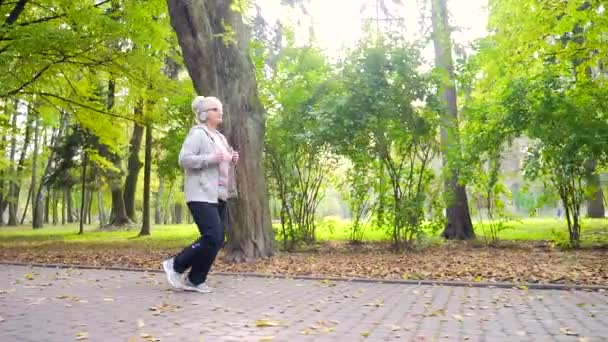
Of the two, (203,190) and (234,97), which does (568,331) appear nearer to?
(203,190)

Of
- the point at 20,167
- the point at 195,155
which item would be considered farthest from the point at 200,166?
the point at 20,167

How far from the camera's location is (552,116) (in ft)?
31.0

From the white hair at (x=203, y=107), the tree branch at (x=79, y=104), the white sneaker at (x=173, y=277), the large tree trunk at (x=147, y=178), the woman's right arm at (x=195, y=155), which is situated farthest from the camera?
the large tree trunk at (x=147, y=178)

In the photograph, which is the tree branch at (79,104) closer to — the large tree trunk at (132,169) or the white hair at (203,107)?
the large tree trunk at (132,169)

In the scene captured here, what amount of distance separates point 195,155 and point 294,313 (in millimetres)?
1991

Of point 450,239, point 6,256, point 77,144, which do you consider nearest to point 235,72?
point 6,256

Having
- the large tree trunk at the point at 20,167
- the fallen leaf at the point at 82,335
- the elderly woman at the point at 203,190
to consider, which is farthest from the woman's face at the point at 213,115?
the large tree trunk at the point at 20,167

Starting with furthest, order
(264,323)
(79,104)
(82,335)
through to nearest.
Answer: (79,104) < (264,323) < (82,335)

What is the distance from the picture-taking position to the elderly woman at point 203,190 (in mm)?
5535

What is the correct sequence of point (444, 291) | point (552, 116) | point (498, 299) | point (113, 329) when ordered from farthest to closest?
point (552, 116)
point (444, 291)
point (498, 299)
point (113, 329)

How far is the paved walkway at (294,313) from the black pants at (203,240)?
0.33 meters

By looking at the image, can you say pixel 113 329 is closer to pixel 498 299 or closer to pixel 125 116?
pixel 498 299

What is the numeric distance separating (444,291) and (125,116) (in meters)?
12.4

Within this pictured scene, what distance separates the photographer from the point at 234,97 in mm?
8727
